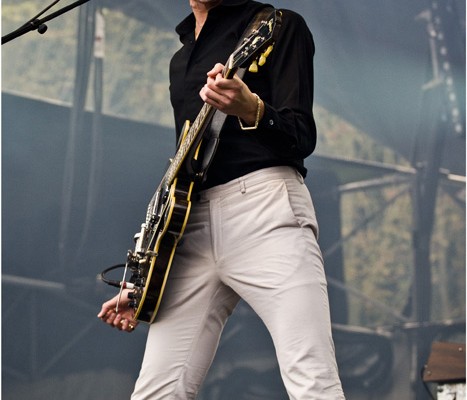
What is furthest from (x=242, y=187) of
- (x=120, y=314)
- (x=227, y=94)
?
(x=120, y=314)

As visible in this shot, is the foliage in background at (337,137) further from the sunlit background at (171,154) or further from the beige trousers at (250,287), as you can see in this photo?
the beige trousers at (250,287)

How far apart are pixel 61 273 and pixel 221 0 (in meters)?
1.85

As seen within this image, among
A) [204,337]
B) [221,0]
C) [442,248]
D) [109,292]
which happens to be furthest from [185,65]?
[442,248]

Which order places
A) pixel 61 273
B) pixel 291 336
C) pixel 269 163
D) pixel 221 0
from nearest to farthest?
pixel 291 336 → pixel 269 163 → pixel 221 0 → pixel 61 273

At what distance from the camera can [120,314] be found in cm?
209

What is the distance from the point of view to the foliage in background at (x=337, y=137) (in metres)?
3.62

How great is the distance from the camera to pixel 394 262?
3.64m

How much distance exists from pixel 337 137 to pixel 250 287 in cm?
201

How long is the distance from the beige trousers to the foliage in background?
5.86 feet

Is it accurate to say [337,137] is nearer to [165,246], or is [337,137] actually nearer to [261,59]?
[165,246]

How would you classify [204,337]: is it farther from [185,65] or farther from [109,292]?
[109,292]

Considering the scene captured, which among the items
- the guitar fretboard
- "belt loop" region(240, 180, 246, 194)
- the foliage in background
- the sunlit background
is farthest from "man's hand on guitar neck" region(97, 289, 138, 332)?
the foliage in background

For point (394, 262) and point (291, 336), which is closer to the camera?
point (291, 336)

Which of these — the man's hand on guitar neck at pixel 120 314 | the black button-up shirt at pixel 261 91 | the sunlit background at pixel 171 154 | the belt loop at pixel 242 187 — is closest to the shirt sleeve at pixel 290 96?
the black button-up shirt at pixel 261 91
